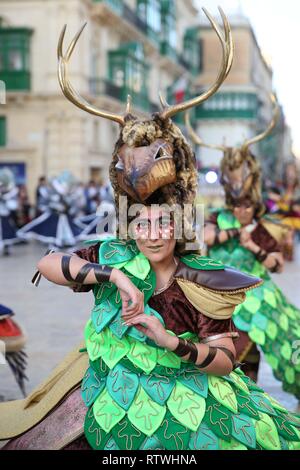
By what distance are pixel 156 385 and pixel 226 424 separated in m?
0.26

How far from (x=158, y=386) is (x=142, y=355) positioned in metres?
0.11

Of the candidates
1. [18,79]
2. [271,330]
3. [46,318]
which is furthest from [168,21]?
[271,330]

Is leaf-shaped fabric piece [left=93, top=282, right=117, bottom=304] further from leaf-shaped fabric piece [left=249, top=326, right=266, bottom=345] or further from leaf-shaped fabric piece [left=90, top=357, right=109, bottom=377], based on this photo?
leaf-shaped fabric piece [left=249, top=326, right=266, bottom=345]

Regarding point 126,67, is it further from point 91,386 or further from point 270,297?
point 91,386

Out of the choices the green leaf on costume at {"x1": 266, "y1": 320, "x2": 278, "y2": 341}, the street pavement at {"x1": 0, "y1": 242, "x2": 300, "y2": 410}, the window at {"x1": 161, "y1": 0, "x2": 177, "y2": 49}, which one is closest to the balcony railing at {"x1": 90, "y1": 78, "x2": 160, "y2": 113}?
the window at {"x1": 161, "y1": 0, "x2": 177, "y2": 49}

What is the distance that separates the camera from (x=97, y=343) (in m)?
2.49

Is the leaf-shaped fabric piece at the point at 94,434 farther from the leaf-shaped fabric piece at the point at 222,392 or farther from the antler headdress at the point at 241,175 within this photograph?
the antler headdress at the point at 241,175

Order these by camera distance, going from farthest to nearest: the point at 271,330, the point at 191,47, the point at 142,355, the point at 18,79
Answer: the point at 191,47 → the point at 18,79 → the point at 271,330 → the point at 142,355

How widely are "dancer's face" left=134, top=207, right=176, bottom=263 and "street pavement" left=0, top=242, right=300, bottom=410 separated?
2.36 metres

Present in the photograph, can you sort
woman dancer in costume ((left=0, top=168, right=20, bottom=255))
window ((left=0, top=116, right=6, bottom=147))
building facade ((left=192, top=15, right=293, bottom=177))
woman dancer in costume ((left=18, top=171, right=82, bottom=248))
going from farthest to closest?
building facade ((left=192, top=15, right=293, bottom=177)) < window ((left=0, top=116, right=6, bottom=147)) < woman dancer in costume ((left=18, top=171, right=82, bottom=248)) < woman dancer in costume ((left=0, top=168, right=20, bottom=255))

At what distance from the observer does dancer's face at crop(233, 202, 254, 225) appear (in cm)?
459

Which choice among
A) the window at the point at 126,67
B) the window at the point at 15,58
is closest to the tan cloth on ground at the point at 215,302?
the window at the point at 15,58

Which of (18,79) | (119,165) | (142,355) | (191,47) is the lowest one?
(142,355)

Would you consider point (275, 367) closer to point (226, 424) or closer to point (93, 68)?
point (226, 424)
